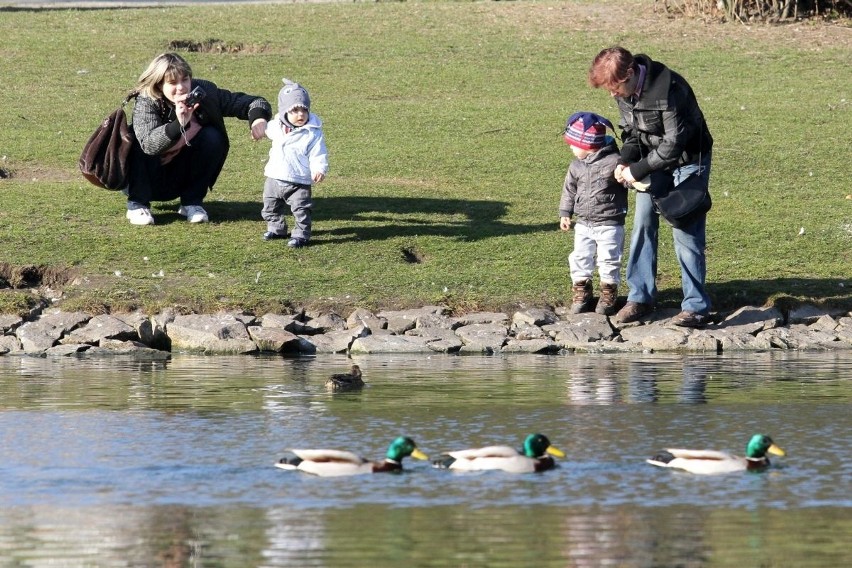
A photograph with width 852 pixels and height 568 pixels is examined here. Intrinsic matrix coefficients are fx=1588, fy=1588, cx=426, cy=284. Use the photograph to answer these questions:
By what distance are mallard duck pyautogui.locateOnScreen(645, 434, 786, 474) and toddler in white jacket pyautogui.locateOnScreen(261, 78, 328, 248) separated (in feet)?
20.2

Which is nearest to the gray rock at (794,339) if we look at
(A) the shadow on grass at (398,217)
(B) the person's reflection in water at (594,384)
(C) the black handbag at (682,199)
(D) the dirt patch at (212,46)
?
(C) the black handbag at (682,199)

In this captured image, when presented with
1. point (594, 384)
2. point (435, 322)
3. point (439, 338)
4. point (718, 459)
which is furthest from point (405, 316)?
point (718, 459)

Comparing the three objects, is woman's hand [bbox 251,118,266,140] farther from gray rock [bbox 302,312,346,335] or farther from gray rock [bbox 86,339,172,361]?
gray rock [bbox 86,339,172,361]

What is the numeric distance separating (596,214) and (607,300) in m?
0.66

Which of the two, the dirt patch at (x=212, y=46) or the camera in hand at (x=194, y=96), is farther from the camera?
the dirt patch at (x=212, y=46)

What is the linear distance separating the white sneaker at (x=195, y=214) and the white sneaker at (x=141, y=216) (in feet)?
1.06

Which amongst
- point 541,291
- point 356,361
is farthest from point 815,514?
point 541,291

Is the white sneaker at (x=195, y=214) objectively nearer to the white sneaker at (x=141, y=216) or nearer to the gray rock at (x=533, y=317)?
the white sneaker at (x=141, y=216)

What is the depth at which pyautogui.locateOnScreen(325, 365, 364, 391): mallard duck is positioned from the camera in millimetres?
9523

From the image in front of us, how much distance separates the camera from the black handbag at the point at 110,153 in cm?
1360

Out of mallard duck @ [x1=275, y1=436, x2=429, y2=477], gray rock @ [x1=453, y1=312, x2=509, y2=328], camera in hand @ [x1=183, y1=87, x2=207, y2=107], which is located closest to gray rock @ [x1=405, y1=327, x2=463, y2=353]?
gray rock @ [x1=453, y1=312, x2=509, y2=328]

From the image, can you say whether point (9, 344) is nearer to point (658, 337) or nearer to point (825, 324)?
point (658, 337)

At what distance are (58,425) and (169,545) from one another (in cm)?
262

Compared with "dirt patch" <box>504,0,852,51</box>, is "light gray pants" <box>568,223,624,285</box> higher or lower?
lower
